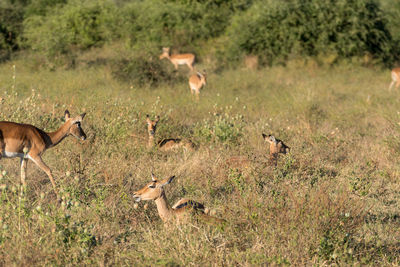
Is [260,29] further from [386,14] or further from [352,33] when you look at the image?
[386,14]

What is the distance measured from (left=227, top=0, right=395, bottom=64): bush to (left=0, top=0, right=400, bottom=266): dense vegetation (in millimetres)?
60

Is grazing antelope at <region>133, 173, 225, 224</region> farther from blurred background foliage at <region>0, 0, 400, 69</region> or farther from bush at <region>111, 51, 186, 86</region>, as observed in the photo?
blurred background foliage at <region>0, 0, 400, 69</region>

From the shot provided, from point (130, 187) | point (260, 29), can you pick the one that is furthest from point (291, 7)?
point (130, 187)

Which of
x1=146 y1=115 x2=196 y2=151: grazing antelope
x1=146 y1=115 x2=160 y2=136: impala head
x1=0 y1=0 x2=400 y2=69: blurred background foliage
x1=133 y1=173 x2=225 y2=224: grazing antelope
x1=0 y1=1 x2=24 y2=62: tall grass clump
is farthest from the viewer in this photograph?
x1=0 y1=1 x2=24 y2=62: tall grass clump

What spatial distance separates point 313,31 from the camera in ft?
53.5

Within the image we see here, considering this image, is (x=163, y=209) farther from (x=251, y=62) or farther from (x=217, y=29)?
(x=217, y=29)

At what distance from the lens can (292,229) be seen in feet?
14.0

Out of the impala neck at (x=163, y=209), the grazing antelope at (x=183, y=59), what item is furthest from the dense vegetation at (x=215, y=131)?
the grazing antelope at (x=183, y=59)

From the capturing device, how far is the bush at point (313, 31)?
1620 centimetres

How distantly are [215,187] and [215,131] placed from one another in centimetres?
207

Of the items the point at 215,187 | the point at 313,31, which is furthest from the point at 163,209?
the point at 313,31

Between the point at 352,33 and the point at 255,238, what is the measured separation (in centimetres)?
1306

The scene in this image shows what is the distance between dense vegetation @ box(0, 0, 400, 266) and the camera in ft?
13.5

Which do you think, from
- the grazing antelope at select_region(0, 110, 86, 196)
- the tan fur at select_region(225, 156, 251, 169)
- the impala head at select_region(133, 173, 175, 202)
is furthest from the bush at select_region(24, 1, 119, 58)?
the impala head at select_region(133, 173, 175, 202)
